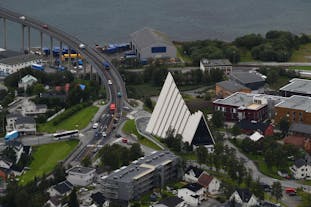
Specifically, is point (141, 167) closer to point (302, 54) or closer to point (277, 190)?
point (277, 190)

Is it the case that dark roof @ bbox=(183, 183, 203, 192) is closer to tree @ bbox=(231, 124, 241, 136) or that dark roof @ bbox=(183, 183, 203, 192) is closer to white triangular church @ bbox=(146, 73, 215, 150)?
white triangular church @ bbox=(146, 73, 215, 150)

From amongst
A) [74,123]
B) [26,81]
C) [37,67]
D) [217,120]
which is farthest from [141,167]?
[37,67]

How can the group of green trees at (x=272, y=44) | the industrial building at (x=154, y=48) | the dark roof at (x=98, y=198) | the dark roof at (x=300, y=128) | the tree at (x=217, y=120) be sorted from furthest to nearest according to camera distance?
1. the industrial building at (x=154, y=48)
2. the group of green trees at (x=272, y=44)
3. the tree at (x=217, y=120)
4. the dark roof at (x=300, y=128)
5. the dark roof at (x=98, y=198)

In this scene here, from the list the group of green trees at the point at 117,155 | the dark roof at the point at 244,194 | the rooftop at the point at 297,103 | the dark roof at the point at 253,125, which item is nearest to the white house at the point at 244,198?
the dark roof at the point at 244,194

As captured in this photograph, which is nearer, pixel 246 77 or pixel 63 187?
pixel 63 187

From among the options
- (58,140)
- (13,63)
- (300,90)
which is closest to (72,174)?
(58,140)

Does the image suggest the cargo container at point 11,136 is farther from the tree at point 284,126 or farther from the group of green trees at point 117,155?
the tree at point 284,126
